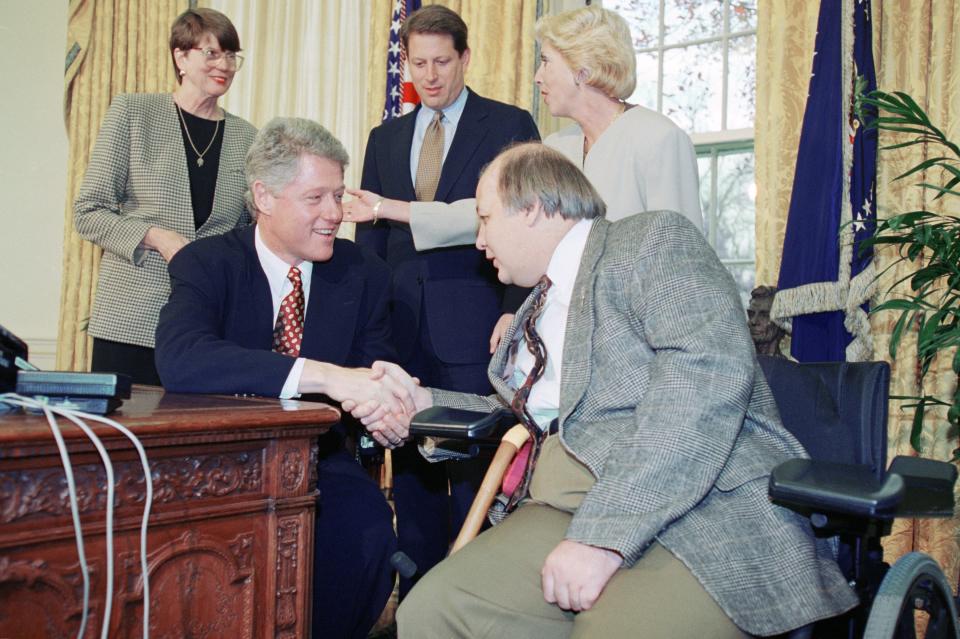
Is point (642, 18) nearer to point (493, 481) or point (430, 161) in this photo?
point (430, 161)

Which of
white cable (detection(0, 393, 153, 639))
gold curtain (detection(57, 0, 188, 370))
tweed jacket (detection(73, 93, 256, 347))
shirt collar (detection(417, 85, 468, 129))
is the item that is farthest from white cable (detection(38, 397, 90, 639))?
gold curtain (detection(57, 0, 188, 370))

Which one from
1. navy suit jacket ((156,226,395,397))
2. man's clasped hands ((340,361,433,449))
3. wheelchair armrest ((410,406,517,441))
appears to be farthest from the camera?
man's clasped hands ((340,361,433,449))

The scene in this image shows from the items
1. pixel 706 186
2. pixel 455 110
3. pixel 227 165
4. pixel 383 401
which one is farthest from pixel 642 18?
pixel 383 401

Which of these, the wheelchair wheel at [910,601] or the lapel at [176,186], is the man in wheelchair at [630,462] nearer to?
the wheelchair wheel at [910,601]

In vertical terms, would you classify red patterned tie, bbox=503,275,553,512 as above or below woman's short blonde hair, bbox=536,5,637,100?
below

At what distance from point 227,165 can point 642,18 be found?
6.80ft

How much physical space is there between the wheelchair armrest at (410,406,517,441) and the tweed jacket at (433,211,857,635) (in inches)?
7.1

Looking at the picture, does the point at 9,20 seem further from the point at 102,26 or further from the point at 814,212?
the point at 814,212

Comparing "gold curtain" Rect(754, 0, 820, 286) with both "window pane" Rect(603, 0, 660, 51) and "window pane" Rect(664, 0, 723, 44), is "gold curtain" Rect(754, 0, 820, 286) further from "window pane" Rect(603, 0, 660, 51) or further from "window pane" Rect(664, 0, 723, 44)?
"window pane" Rect(603, 0, 660, 51)

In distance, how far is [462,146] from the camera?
8.64 ft

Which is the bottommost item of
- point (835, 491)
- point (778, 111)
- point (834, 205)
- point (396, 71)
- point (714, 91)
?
point (835, 491)

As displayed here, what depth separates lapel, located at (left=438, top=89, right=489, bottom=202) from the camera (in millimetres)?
2619

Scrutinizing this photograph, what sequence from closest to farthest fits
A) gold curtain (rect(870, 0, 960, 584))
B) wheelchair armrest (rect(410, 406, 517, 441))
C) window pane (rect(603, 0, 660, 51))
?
wheelchair armrest (rect(410, 406, 517, 441)) → gold curtain (rect(870, 0, 960, 584)) → window pane (rect(603, 0, 660, 51))

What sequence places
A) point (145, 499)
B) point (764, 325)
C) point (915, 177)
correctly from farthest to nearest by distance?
point (764, 325) → point (915, 177) → point (145, 499)
